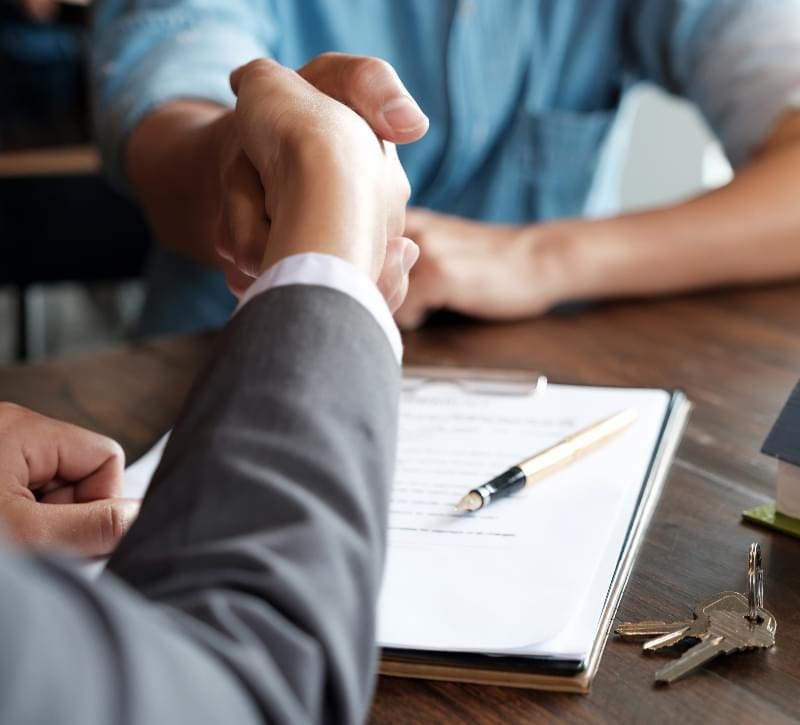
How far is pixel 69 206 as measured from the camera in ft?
7.38

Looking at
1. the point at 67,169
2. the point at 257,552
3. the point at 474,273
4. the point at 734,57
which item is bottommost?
the point at 67,169

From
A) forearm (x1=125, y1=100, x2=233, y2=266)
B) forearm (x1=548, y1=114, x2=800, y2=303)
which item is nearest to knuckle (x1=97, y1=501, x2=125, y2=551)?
forearm (x1=125, y1=100, x2=233, y2=266)

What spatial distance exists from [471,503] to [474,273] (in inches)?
14.6

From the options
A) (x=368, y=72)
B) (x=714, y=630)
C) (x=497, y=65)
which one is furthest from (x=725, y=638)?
(x=497, y=65)

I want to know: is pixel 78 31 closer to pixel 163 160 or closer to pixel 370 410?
pixel 163 160

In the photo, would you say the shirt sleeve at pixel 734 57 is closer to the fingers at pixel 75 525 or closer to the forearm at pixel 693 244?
the forearm at pixel 693 244

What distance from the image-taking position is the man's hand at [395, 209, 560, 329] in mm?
866

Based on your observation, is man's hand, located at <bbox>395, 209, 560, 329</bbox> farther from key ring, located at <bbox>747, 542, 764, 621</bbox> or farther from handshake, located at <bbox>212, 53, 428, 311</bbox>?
key ring, located at <bbox>747, 542, 764, 621</bbox>

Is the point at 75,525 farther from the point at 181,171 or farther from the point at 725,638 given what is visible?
the point at 181,171

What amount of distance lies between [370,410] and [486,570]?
0.54 feet

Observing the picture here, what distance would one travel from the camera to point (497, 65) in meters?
1.20

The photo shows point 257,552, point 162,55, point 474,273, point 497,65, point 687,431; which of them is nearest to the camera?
point 257,552

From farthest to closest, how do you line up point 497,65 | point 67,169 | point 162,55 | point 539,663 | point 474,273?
point 67,169 → point 497,65 → point 162,55 → point 474,273 → point 539,663

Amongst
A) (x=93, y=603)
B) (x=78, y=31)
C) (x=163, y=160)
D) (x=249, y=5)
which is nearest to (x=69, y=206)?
(x=78, y=31)
